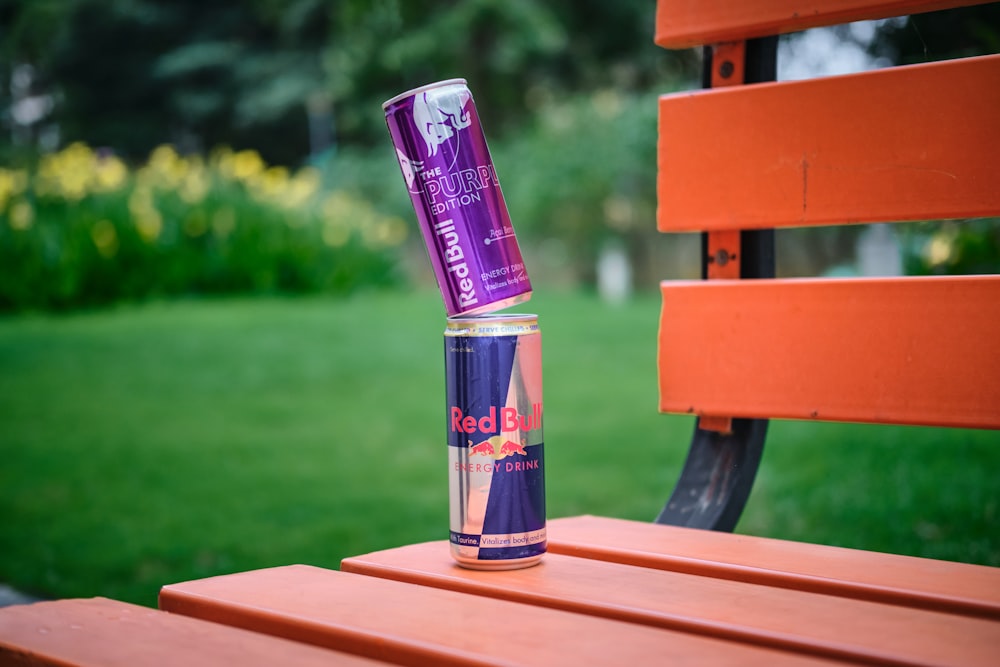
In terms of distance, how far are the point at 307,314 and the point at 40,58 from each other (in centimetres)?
1812

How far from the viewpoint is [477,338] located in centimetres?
113

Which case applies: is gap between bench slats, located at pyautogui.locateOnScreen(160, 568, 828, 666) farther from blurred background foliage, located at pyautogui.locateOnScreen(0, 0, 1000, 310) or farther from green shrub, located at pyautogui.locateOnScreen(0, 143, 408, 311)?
green shrub, located at pyautogui.locateOnScreen(0, 143, 408, 311)

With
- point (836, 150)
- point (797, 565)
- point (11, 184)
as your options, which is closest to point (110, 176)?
point (11, 184)

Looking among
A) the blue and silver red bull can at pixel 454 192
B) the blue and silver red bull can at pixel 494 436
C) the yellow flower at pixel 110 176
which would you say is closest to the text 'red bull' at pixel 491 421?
the blue and silver red bull can at pixel 494 436

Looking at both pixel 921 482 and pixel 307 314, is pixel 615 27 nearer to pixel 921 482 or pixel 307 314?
pixel 307 314

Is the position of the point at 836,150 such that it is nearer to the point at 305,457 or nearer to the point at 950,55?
the point at 950,55

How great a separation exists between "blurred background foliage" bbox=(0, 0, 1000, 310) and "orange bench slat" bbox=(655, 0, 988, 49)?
322 mm

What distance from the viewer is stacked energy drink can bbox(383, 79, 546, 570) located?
1142mm

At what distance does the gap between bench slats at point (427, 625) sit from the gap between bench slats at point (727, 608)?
0.03 meters

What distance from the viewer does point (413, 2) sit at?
6.99 m

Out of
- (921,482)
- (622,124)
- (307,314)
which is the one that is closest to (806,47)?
(921,482)

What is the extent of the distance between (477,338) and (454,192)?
0.54 ft

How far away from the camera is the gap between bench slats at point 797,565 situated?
1031 mm

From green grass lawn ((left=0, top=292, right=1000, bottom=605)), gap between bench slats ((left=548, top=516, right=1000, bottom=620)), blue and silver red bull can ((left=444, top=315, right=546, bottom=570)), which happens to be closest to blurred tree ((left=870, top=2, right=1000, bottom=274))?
green grass lawn ((left=0, top=292, right=1000, bottom=605))
